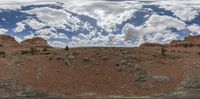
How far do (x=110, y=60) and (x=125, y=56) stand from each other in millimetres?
3158

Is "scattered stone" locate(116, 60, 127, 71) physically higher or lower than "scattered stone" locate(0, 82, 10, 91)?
lower

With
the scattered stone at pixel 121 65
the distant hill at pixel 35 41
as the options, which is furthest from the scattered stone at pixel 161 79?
the distant hill at pixel 35 41

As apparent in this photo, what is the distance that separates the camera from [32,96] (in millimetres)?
57469

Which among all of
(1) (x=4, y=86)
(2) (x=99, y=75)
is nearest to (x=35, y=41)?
(2) (x=99, y=75)

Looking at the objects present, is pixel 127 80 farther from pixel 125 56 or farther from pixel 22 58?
pixel 22 58

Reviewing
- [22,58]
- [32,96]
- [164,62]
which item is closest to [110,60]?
[164,62]

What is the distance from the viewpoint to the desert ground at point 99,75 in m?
59.9

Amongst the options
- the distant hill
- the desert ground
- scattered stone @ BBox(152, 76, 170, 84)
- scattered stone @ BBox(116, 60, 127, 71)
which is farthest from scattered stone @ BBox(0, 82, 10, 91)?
the distant hill

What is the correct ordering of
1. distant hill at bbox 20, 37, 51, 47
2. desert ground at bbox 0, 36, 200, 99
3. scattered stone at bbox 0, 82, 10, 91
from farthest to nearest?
distant hill at bbox 20, 37, 51, 47, scattered stone at bbox 0, 82, 10, 91, desert ground at bbox 0, 36, 200, 99

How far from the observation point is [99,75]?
66.1 metres

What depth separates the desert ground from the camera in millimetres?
59938

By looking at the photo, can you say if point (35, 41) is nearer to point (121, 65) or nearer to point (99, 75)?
point (121, 65)

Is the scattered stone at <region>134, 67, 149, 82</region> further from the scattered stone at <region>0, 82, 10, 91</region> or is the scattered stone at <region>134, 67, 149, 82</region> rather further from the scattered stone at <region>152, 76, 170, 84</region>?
the scattered stone at <region>0, 82, 10, 91</region>

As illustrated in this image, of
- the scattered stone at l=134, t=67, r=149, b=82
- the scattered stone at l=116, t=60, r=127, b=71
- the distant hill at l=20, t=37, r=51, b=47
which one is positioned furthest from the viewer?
the distant hill at l=20, t=37, r=51, b=47
